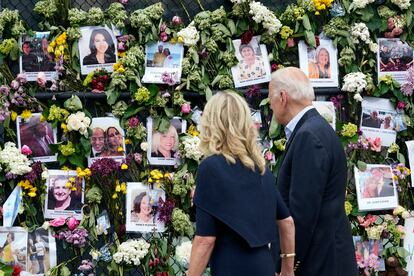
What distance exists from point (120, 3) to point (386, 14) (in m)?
1.77

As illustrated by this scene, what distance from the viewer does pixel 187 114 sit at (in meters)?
4.70

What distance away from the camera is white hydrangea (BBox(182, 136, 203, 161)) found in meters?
4.59

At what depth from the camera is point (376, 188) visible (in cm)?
486

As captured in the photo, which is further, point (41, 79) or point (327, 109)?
point (327, 109)

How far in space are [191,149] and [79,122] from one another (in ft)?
2.38

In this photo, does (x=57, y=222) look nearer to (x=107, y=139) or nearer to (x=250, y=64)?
(x=107, y=139)

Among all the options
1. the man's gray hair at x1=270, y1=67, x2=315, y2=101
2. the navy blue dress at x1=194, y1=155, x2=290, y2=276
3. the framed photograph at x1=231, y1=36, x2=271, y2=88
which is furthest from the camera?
the framed photograph at x1=231, y1=36, x2=271, y2=88

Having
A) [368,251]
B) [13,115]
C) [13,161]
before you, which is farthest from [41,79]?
[368,251]

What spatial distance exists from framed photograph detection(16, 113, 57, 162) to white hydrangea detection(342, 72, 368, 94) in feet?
6.30

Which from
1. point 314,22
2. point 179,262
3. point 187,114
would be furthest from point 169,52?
point 179,262

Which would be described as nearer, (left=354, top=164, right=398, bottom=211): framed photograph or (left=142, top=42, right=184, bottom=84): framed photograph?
(left=142, top=42, right=184, bottom=84): framed photograph

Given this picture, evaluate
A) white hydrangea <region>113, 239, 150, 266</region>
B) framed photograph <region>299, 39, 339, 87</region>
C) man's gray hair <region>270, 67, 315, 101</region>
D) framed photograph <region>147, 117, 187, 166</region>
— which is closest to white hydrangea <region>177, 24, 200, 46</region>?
framed photograph <region>147, 117, 187, 166</region>

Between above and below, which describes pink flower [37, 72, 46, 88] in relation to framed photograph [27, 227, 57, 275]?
above

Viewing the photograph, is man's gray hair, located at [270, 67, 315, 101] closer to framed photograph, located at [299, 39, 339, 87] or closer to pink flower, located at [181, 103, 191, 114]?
pink flower, located at [181, 103, 191, 114]
